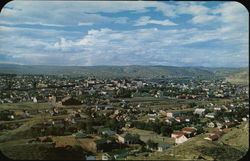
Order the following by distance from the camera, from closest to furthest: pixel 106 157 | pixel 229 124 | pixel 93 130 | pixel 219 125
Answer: pixel 106 157 → pixel 93 130 → pixel 229 124 → pixel 219 125

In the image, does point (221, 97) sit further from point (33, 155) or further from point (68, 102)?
point (33, 155)

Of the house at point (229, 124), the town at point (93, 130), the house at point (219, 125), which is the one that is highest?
the town at point (93, 130)

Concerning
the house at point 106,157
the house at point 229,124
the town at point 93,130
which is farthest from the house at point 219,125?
the house at point 106,157

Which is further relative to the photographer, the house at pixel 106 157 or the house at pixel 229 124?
the house at pixel 229 124

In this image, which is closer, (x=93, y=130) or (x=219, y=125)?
(x=93, y=130)

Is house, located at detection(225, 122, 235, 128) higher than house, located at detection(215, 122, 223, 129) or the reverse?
higher

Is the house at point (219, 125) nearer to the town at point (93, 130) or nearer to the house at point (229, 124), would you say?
the town at point (93, 130)

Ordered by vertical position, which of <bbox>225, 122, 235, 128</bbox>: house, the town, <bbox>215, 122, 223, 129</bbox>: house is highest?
the town

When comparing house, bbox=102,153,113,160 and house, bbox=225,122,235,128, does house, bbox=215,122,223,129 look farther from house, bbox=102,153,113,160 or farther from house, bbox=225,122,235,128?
house, bbox=102,153,113,160

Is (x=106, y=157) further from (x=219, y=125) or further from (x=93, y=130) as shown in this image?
(x=219, y=125)

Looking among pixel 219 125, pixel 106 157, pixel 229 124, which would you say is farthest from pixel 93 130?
pixel 229 124

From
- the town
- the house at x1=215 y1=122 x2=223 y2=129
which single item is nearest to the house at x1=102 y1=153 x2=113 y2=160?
the town
